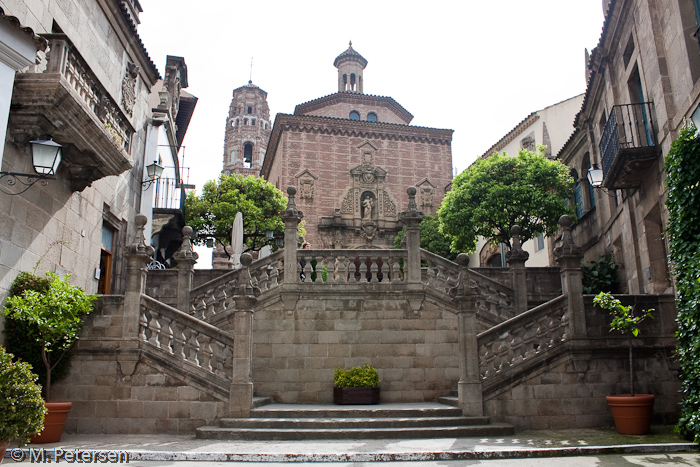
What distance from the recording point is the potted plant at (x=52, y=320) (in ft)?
29.3

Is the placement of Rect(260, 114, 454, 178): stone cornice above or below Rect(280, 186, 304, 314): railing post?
above

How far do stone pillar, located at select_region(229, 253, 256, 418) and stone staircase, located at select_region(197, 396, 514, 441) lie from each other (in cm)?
27

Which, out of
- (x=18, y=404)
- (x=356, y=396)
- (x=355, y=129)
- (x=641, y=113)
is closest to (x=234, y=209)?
(x=355, y=129)

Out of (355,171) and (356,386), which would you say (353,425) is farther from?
(355,171)

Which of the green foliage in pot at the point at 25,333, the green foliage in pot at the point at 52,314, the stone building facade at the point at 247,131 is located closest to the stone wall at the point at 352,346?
the green foliage in pot at the point at 52,314

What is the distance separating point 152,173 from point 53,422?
8.08m

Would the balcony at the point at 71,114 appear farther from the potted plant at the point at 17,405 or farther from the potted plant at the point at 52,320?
the potted plant at the point at 17,405

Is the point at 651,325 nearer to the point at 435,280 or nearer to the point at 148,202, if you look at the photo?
the point at 435,280

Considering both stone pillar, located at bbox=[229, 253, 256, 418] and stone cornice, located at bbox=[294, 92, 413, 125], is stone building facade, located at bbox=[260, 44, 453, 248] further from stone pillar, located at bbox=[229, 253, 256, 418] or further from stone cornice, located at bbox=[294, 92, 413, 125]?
stone pillar, located at bbox=[229, 253, 256, 418]

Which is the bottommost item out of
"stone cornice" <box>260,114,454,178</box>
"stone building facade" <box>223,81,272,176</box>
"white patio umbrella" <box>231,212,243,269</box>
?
"white patio umbrella" <box>231,212,243,269</box>

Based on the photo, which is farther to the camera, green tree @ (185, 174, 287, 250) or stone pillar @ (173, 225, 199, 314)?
green tree @ (185, 174, 287, 250)

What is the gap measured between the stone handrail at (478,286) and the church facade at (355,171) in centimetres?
1949

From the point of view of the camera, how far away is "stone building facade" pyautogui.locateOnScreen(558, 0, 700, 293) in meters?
A: 10.2

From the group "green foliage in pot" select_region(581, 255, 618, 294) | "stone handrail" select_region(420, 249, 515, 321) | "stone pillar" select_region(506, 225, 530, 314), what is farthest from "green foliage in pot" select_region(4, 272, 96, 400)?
"green foliage in pot" select_region(581, 255, 618, 294)
